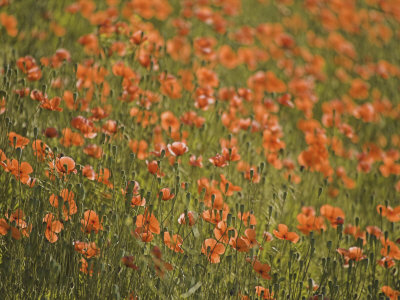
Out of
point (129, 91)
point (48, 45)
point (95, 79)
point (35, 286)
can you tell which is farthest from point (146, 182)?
point (48, 45)

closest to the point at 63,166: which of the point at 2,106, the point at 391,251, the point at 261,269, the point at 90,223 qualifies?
the point at 90,223

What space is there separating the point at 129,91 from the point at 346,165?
2157mm

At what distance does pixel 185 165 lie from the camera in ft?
11.1

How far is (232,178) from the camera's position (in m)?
3.43

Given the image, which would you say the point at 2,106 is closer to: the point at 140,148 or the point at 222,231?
the point at 140,148

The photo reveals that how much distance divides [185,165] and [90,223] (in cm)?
120

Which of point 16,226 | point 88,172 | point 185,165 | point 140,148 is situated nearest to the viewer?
point 16,226

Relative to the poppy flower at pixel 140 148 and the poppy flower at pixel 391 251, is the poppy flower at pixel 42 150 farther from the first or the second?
the poppy flower at pixel 391 251

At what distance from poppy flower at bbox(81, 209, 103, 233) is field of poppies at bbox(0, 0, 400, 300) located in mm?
10

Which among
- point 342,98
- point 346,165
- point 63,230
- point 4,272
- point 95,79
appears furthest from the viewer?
point 342,98

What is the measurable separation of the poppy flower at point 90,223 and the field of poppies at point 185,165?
1cm

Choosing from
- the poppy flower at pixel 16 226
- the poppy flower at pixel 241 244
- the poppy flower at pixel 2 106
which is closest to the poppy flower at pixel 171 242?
the poppy flower at pixel 241 244

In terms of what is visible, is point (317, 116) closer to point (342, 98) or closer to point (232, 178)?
point (342, 98)

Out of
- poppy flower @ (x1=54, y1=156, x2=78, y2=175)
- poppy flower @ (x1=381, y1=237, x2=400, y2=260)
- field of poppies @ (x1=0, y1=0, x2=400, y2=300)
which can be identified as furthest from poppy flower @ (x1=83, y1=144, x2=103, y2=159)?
poppy flower @ (x1=381, y1=237, x2=400, y2=260)
